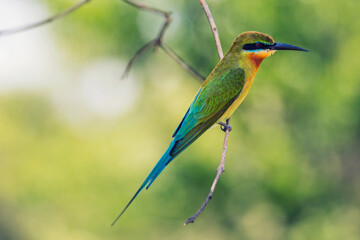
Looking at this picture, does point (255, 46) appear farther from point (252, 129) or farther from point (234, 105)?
point (252, 129)

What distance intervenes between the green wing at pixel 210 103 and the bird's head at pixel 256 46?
3.5 inches

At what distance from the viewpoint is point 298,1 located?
1007 centimetres

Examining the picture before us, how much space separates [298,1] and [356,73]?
69.1 inches

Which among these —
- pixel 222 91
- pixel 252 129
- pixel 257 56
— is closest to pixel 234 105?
pixel 222 91

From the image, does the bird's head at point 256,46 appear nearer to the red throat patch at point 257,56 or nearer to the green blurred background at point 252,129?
the red throat patch at point 257,56

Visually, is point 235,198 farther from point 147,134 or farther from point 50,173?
point 50,173

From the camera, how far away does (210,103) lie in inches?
96.4

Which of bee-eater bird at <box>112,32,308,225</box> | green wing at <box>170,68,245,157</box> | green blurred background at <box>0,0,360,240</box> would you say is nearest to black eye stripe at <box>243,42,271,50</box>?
bee-eater bird at <box>112,32,308,225</box>

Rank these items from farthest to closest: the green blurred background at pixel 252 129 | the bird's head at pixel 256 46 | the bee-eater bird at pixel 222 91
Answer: the green blurred background at pixel 252 129, the bee-eater bird at pixel 222 91, the bird's head at pixel 256 46

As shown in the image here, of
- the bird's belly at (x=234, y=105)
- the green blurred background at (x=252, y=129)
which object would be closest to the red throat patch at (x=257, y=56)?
the bird's belly at (x=234, y=105)

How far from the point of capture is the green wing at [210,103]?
7.93 ft

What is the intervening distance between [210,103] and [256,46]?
33 cm

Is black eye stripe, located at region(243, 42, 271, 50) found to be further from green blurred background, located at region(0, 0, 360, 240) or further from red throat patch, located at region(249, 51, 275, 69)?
green blurred background, located at region(0, 0, 360, 240)

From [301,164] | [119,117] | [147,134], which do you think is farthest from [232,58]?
[119,117]
